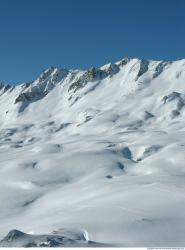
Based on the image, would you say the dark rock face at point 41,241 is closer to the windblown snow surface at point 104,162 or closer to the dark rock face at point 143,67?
the windblown snow surface at point 104,162

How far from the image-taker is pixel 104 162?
80.2m

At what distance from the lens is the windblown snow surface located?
36.0 meters

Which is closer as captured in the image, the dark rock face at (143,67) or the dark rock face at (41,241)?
the dark rock face at (41,241)

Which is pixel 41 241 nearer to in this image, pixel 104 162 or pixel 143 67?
pixel 104 162

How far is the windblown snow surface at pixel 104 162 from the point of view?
36.0 metres

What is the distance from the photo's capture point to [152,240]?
3181 cm

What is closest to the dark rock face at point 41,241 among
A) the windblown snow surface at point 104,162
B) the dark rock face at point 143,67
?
the windblown snow surface at point 104,162

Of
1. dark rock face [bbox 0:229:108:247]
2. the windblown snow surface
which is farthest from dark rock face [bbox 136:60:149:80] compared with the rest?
dark rock face [bbox 0:229:108:247]

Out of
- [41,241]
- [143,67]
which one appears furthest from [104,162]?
[143,67]

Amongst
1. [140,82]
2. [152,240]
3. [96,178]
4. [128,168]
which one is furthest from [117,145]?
[140,82]

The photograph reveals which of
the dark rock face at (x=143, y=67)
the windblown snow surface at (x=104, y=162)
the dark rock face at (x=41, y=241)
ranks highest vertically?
the dark rock face at (x=143, y=67)

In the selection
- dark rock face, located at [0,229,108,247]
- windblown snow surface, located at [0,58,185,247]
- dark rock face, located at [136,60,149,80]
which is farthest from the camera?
dark rock face, located at [136,60,149,80]

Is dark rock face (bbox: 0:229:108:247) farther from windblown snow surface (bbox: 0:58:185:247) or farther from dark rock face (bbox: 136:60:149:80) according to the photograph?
dark rock face (bbox: 136:60:149:80)

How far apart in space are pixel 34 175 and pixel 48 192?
417 inches
